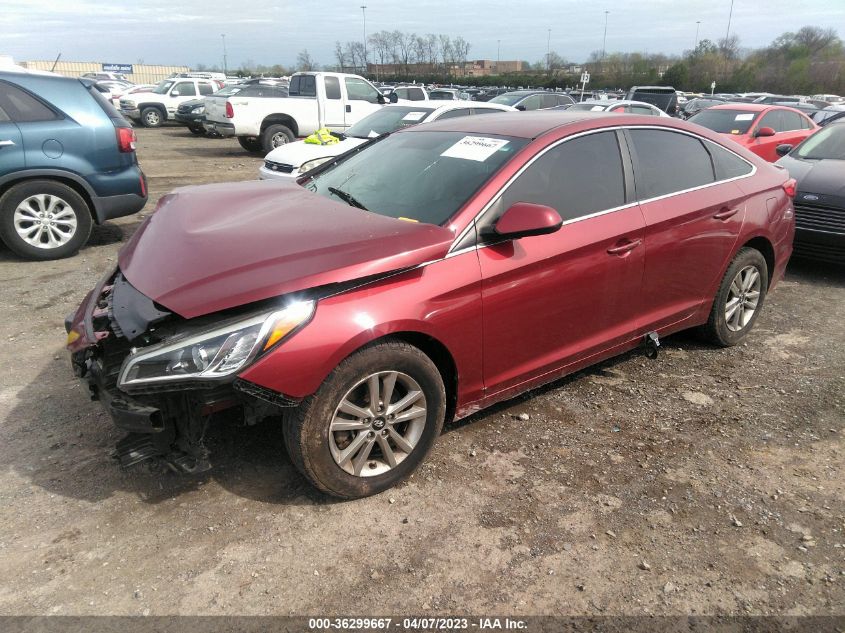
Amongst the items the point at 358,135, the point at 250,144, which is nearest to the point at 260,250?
the point at 358,135

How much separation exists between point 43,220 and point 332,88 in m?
9.95

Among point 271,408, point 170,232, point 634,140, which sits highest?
point 634,140

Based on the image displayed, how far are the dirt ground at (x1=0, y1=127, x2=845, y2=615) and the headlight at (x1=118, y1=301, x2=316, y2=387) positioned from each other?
738 mm

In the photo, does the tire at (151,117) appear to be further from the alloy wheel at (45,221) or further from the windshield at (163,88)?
the alloy wheel at (45,221)

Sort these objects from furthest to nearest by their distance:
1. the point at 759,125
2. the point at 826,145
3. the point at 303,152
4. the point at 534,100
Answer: the point at 534,100, the point at 759,125, the point at 303,152, the point at 826,145

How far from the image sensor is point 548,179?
345 centimetres

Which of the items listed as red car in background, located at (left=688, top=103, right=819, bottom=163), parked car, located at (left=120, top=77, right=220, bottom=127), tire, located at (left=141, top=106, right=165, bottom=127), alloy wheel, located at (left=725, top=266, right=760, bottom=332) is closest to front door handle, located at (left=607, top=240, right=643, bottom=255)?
alloy wheel, located at (left=725, top=266, right=760, bottom=332)

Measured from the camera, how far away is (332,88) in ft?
50.2

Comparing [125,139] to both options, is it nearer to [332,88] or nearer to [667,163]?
[667,163]

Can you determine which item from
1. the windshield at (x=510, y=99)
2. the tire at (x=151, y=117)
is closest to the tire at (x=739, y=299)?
the windshield at (x=510, y=99)

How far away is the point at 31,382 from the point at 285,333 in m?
2.43

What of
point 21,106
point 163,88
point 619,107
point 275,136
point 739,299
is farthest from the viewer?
point 163,88

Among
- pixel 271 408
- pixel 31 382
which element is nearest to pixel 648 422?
pixel 271 408

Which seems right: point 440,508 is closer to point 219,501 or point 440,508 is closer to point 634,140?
point 219,501
